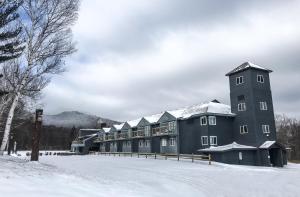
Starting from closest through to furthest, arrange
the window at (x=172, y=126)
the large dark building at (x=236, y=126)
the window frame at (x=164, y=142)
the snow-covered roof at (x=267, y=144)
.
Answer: the snow-covered roof at (x=267, y=144) < the large dark building at (x=236, y=126) < the window at (x=172, y=126) < the window frame at (x=164, y=142)

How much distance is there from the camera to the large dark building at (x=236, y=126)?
42812 millimetres

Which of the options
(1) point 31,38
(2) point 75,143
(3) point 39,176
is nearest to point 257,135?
(1) point 31,38

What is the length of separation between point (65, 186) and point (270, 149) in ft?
129

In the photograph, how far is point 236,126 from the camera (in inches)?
1863

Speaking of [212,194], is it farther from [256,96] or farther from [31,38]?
[256,96]

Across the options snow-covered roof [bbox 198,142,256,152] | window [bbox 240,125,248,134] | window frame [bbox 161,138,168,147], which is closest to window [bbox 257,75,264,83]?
window [bbox 240,125,248,134]

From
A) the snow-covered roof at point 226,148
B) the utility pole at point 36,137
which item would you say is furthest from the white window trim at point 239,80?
the utility pole at point 36,137

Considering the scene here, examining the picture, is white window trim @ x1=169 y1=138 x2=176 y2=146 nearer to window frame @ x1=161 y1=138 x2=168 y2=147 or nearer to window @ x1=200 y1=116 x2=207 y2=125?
window frame @ x1=161 y1=138 x2=168 y2=147

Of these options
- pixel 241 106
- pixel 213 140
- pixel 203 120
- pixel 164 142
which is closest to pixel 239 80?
pixel 241 106

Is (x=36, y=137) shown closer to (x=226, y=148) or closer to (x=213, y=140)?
(x=226, y=148)

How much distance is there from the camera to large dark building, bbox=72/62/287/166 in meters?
42.8

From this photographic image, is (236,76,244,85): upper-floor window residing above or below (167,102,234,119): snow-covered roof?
above

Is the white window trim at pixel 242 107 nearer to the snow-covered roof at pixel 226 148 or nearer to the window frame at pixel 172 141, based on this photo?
the snow-covered roof at pixel 226 148

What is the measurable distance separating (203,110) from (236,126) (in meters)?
5.84
